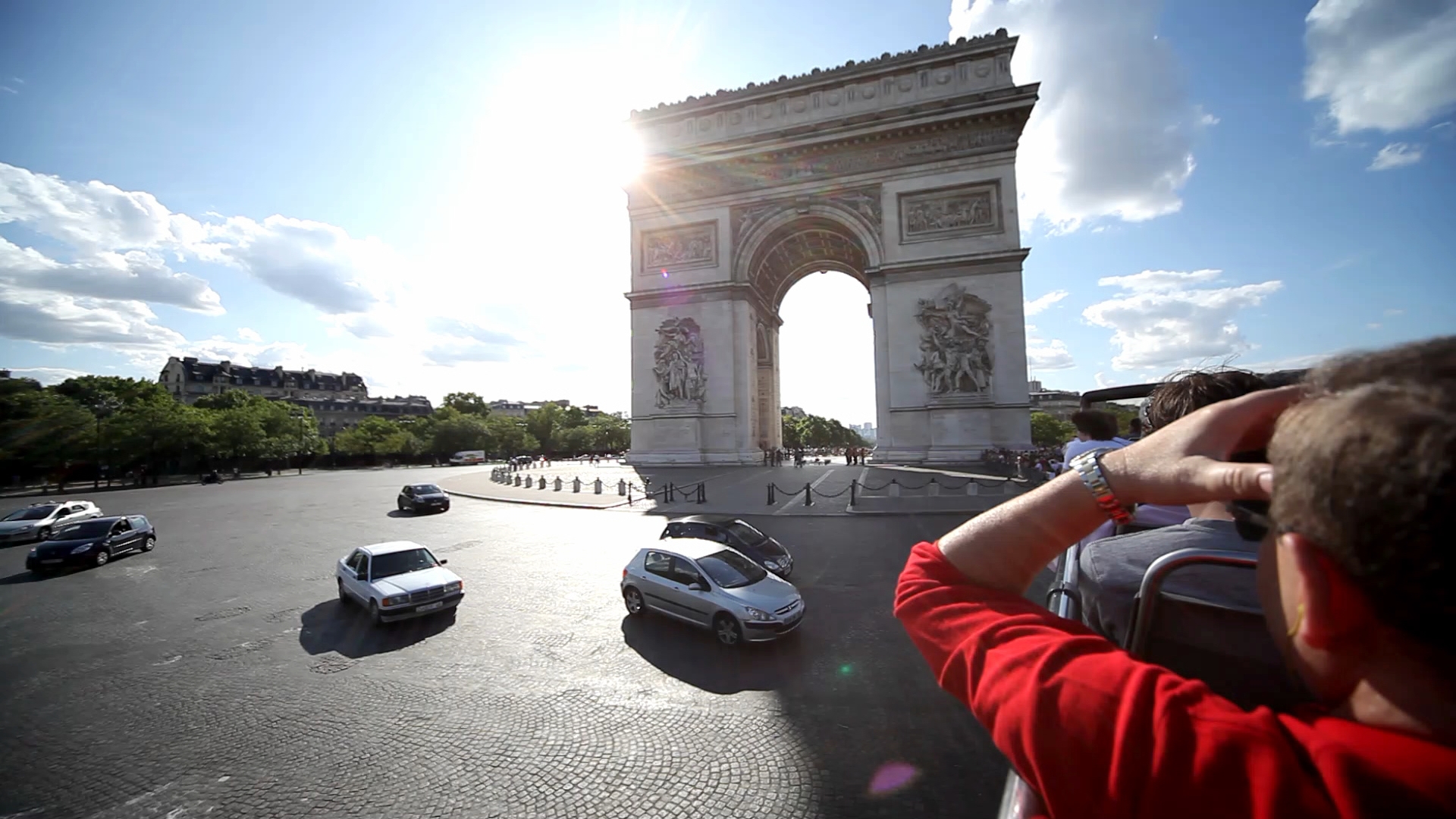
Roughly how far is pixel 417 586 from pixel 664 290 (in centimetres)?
2505

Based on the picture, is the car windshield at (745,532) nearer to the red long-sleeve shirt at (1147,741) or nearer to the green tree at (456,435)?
the red long-sleeve shirt at (1147,741)

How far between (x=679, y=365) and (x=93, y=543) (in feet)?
72.2

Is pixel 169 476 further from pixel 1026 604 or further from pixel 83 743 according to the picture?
pixel 1026 604

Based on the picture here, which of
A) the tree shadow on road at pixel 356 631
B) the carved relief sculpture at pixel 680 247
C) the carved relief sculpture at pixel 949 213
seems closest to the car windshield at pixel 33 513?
the tree shadow on road at pixel 356 631

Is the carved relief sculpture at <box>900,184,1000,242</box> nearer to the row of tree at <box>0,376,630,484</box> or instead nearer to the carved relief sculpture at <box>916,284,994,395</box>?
the carved relief sculpture at <box>916,284,994,395</box>

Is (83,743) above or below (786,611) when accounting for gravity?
below

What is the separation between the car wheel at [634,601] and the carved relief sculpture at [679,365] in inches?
A: 882

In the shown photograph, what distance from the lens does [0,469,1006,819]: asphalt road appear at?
428 cm

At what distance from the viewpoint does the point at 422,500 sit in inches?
829

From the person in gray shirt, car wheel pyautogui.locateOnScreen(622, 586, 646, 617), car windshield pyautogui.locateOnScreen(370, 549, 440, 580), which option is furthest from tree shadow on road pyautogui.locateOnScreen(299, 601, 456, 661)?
the person in gray shirt

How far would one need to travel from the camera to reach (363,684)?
6.12m

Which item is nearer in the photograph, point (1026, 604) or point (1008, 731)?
point (1008, 731)

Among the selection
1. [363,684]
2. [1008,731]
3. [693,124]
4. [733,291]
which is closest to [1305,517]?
[1008,731]

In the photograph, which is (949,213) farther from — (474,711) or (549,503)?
(474,711)
